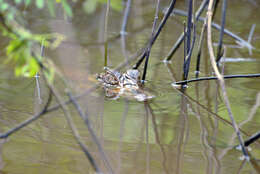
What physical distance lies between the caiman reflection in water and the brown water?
10 centimetres

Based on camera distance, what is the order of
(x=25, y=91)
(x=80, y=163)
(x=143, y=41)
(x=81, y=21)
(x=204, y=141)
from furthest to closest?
(x=81, y=21)
(x=143, y=41)
(x=25, y=91)
(x=204, y=141)
(x=80, y=163)

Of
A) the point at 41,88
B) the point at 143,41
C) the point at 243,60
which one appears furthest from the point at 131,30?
the point at 41,88

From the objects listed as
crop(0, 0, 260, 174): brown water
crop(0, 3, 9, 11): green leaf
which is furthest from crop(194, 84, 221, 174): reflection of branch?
crop(0, 3, 9, 11): green leaf

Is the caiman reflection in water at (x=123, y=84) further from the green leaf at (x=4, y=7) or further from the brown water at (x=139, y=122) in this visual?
the green leaf at (x=4, y=7)

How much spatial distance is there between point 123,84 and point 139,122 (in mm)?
645

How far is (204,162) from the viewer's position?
6.60 ft

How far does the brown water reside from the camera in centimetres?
200

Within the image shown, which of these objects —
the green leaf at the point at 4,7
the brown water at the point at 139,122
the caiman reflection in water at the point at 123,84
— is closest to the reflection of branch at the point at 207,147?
the brown water at the point at 139,122

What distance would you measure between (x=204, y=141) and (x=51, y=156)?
0.87m

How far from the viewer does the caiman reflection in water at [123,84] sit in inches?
116

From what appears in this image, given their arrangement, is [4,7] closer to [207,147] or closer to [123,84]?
[207,147]

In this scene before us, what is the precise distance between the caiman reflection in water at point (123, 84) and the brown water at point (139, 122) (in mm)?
95

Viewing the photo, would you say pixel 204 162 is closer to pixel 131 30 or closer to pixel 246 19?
pixel 131 30

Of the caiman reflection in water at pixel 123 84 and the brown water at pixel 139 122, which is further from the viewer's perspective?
the caiman reflection in water at pixel 123 84
